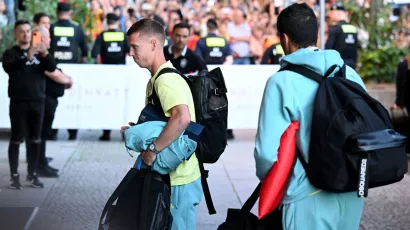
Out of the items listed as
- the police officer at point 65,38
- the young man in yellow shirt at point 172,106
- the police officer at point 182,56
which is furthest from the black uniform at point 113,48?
the young man in yellow shirt at point 172,106

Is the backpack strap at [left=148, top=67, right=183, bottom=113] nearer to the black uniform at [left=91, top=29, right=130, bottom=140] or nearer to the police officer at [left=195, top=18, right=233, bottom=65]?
the black uniform at [left=91, top=29, right=130, bottom=140]

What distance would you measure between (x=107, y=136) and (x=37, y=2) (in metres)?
4.78

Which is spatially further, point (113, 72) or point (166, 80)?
point (113, 72)

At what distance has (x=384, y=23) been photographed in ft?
61.6

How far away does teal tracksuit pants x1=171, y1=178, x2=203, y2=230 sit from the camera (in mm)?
4816

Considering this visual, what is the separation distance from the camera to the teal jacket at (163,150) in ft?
15.4

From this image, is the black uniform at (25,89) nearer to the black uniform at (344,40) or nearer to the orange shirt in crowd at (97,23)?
the black uniform at (344,40)

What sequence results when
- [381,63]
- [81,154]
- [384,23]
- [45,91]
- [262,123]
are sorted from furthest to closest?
[384,23]
[381,63]
[81,154]
[45,91]
[262,123]

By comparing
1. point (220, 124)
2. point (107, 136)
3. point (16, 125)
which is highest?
point (220, 124)

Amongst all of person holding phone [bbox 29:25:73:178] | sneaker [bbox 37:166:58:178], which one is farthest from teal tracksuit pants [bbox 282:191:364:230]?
sneaker [bbox 37:166:58:178]

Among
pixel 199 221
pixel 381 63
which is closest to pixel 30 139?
pixel 199 221

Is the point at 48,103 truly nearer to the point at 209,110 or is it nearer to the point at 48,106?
the point at 48,106

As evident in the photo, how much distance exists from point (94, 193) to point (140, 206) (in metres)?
4.90

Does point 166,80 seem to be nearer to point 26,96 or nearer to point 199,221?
point 199,221
